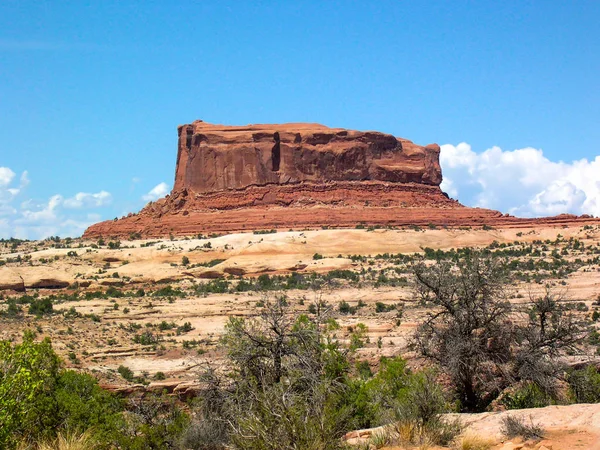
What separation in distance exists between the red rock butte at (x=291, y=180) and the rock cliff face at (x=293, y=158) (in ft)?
0.34

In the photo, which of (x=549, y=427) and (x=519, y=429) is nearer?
(x=519, y=429)

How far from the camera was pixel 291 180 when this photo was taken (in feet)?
257

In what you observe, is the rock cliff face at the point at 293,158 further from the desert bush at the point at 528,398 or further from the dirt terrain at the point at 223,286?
the desert bush at the point at 528,398

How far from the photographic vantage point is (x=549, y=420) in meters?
11.7

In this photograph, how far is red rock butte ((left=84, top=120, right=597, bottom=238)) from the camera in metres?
72.8

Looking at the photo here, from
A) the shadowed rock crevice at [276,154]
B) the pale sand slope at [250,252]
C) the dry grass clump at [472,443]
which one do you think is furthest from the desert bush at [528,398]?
the shadowed rock crevice at [276,154]

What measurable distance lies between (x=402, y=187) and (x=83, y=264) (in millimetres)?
36070

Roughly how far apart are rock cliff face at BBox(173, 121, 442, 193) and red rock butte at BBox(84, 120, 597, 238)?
4.1 inches

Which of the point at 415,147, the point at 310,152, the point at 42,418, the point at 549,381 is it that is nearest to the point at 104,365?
the point at 42,418

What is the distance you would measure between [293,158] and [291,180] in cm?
240

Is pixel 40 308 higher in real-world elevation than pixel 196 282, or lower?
lower

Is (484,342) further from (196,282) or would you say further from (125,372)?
(196,282)

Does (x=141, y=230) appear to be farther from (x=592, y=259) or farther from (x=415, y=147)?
(x=592, y=259)

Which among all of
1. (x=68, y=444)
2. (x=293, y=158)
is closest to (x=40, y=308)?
(x=68, y=444)
